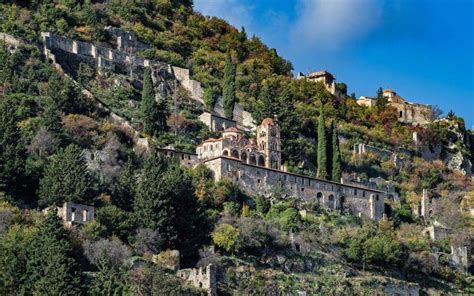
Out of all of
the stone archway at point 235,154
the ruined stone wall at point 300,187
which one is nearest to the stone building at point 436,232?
the ruined stone wall at point 300,187

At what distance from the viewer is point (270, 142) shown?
273 feet

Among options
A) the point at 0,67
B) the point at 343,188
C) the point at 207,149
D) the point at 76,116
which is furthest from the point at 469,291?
the point at 0,67

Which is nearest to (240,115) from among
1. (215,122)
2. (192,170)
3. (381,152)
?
(215,122)

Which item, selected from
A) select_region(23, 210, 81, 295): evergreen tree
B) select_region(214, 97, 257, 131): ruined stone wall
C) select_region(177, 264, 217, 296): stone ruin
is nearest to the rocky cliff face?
select_region(214, 97, 257, 131): ruined stone wall

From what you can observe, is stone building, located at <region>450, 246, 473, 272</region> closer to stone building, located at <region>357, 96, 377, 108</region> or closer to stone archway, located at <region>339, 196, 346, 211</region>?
stone archway, located at <region>339, 196, 346, 211</region>

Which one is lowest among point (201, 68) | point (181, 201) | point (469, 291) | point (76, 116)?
point (469, 291)

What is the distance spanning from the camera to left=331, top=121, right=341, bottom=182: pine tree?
8431 cm

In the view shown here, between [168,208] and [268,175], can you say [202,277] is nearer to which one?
[168,208]

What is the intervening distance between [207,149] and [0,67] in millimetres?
15085

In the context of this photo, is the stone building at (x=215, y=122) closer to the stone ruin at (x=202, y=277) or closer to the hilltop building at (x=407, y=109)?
the hilltop building at (x=407, y=109)

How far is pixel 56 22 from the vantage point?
94.1 meters

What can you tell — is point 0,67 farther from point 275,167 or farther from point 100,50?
point 275,167

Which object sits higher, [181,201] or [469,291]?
[181,201]

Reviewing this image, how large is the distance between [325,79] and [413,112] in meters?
8.31
